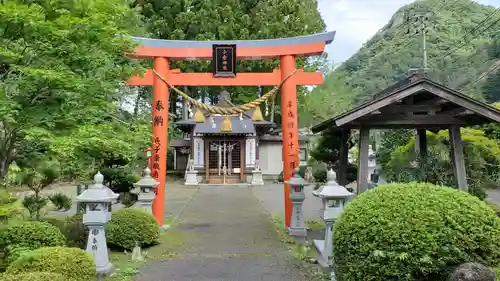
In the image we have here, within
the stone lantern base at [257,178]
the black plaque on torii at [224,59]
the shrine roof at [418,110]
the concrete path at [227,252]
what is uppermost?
Result: the black plaque on torii at [224,59]

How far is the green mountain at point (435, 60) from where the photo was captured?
39.7m

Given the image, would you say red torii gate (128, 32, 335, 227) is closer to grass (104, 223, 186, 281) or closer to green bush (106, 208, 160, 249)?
grass (104, 223, 186, 281)

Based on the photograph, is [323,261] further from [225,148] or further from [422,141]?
[225,148]

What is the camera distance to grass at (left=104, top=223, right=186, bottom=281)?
7.24 metres

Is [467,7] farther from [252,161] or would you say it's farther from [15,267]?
[15,267]

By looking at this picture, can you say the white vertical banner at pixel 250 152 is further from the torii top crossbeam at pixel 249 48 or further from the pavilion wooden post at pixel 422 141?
the pavilion wooden post at pixel 422 141

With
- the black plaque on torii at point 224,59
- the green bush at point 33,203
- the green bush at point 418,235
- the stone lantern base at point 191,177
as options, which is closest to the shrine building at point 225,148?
the stone lantern base at point 191,177

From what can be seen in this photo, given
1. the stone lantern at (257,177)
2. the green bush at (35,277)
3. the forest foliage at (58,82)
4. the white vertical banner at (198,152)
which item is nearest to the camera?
the green bush at (35,277)

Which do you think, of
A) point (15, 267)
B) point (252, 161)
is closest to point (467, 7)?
point (252, 161)

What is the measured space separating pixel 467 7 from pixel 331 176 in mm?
49284

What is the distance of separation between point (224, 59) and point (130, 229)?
501 cm

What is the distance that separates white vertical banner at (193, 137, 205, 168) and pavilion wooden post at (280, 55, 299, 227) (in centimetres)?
1932

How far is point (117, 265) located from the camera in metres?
7.81

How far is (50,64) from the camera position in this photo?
719 cm
